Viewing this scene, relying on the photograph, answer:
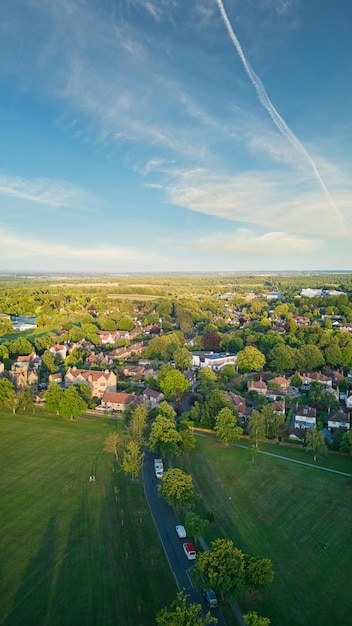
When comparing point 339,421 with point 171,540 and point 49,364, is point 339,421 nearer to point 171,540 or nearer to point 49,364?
point 171,540

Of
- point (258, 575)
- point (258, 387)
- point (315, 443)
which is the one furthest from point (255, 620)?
point (258, 387)

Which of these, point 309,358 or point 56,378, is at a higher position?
point 309,358

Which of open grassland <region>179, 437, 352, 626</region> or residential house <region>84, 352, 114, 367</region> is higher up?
residential house <region>84, 352, 114, 367</region>

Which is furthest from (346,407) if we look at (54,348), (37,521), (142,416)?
(54,348)

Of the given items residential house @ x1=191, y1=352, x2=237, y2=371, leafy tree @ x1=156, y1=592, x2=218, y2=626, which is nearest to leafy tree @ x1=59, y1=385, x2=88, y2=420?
leafy tree @ x1=156, y1=592, x2=218, y2=626

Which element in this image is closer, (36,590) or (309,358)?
(36,590)

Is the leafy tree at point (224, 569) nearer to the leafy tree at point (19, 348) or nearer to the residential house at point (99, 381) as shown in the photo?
the residential house at point (99, 381)

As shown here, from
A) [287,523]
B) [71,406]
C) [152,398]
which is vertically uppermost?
[71,406]

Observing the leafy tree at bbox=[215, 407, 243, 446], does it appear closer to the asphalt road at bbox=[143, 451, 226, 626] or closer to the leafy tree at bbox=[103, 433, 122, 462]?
the asphalt road at bbox=[143, 451, 226, 626]
